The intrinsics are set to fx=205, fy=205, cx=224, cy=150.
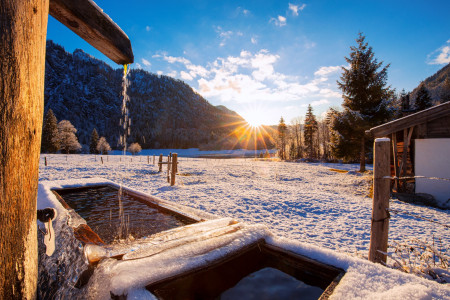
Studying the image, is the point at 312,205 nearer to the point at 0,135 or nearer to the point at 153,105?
the point at 0,135

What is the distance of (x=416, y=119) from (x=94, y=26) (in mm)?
11507

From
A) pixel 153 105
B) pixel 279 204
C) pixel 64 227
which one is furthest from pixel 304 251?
pixel 153 105

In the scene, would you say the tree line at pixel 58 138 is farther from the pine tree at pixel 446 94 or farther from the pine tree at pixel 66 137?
the pine tree at pixel 446 94

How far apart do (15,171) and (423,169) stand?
11.7m

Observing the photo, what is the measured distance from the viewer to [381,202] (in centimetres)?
272

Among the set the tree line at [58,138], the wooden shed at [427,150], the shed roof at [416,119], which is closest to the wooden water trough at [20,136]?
the wooden shed at [427,150]

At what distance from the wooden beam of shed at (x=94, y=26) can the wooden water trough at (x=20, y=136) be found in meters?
0.44

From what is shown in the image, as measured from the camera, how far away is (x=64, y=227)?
2.54 metres

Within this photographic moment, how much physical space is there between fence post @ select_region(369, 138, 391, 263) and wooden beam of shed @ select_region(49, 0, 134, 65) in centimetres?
327

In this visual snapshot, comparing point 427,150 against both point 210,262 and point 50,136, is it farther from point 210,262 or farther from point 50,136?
point 50,136

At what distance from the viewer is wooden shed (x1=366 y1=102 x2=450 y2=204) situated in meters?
7.80

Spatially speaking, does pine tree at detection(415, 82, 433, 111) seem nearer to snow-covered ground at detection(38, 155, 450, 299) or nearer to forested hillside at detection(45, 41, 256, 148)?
snow-covered ground at detection(38, 155, 450, 299)

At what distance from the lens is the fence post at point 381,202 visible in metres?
2.73

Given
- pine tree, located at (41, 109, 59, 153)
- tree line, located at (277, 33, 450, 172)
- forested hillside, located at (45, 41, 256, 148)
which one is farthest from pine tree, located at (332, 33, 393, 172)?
forested hillside, located at (45, 41, 256, 148)
